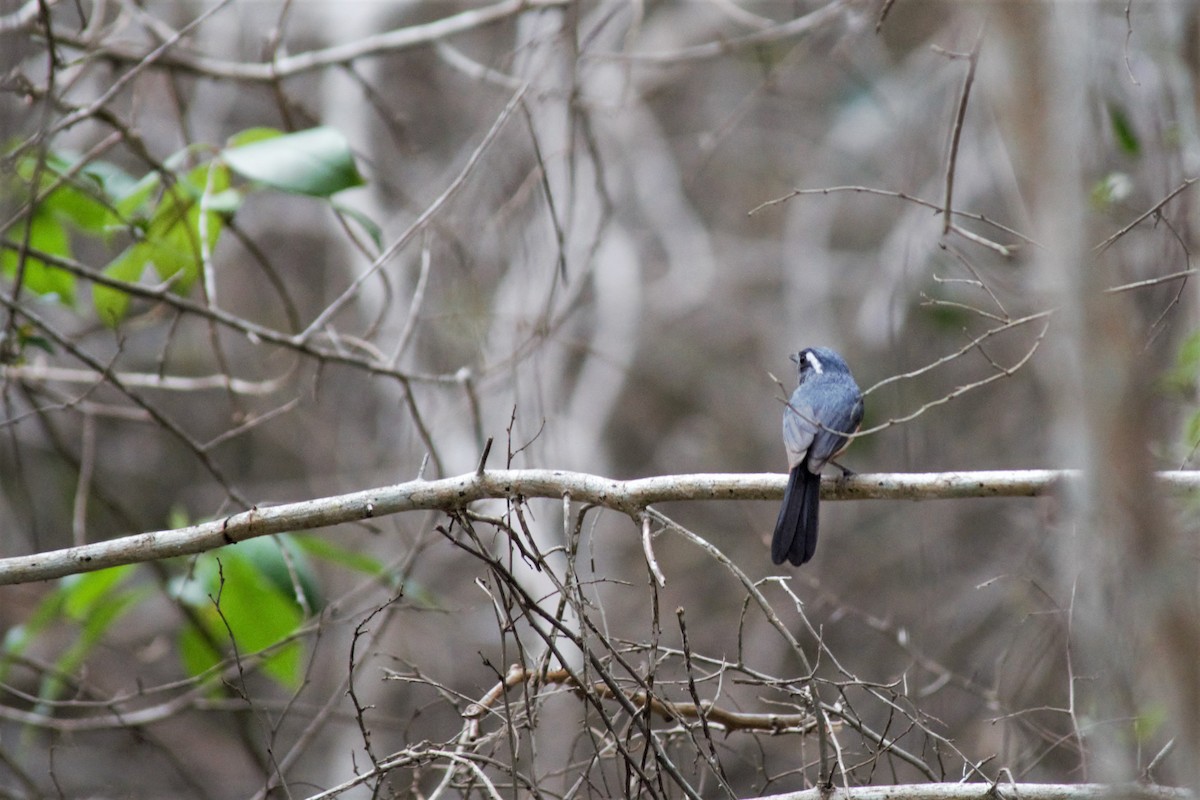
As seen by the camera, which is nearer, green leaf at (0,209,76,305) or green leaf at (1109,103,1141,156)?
green leaf at (0,209,76,305)

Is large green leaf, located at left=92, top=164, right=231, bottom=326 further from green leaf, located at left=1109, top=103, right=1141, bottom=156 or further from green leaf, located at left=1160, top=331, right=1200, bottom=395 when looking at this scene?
green leaf, located at left=1109, top=103, right=1141, bottom=156

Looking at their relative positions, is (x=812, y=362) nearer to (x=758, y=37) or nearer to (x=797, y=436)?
(x=797, y=436)

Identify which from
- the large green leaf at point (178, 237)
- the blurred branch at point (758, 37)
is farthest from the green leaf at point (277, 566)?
the blurred branch at point (758, 37)

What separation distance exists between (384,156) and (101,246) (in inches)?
118

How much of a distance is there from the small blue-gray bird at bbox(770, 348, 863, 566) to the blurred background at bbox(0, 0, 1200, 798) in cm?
32

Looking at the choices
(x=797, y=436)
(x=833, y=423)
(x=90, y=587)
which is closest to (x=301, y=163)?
(x=90, y=587)

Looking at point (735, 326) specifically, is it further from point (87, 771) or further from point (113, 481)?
point (87, 771)

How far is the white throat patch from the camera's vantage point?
5.13 metres

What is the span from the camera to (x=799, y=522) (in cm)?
400

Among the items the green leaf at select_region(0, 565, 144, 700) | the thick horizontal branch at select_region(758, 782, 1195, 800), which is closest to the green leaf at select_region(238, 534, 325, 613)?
the green leaf at select_region(0, 565, 144, 700)

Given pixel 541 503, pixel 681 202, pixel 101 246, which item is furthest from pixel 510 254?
pixel 101 246

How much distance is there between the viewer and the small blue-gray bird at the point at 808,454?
395 cm

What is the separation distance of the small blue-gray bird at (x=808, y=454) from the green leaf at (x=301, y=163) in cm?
201

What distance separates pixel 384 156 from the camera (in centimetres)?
1051
